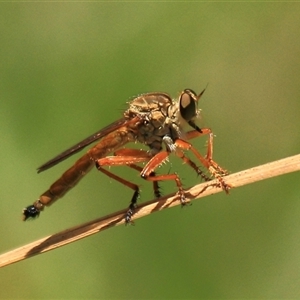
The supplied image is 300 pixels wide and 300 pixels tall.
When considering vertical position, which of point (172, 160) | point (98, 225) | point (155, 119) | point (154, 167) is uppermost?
point (155, 119)

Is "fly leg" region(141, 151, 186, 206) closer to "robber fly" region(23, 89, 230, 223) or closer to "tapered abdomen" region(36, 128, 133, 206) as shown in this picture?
"robber fly" region(23, 89, 230, 223)

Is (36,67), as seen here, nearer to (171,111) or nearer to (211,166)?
(171,111)

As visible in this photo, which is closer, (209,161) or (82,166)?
(209,161)

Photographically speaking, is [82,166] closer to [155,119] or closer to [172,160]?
[155,119]

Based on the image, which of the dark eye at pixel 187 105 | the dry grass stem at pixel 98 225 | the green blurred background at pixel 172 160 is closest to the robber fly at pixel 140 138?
the dark eye at pixel 187 105

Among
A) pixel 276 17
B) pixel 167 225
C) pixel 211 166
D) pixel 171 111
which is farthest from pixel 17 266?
pixel 276 17

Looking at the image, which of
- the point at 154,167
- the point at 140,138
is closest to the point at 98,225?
the point at 154,167
